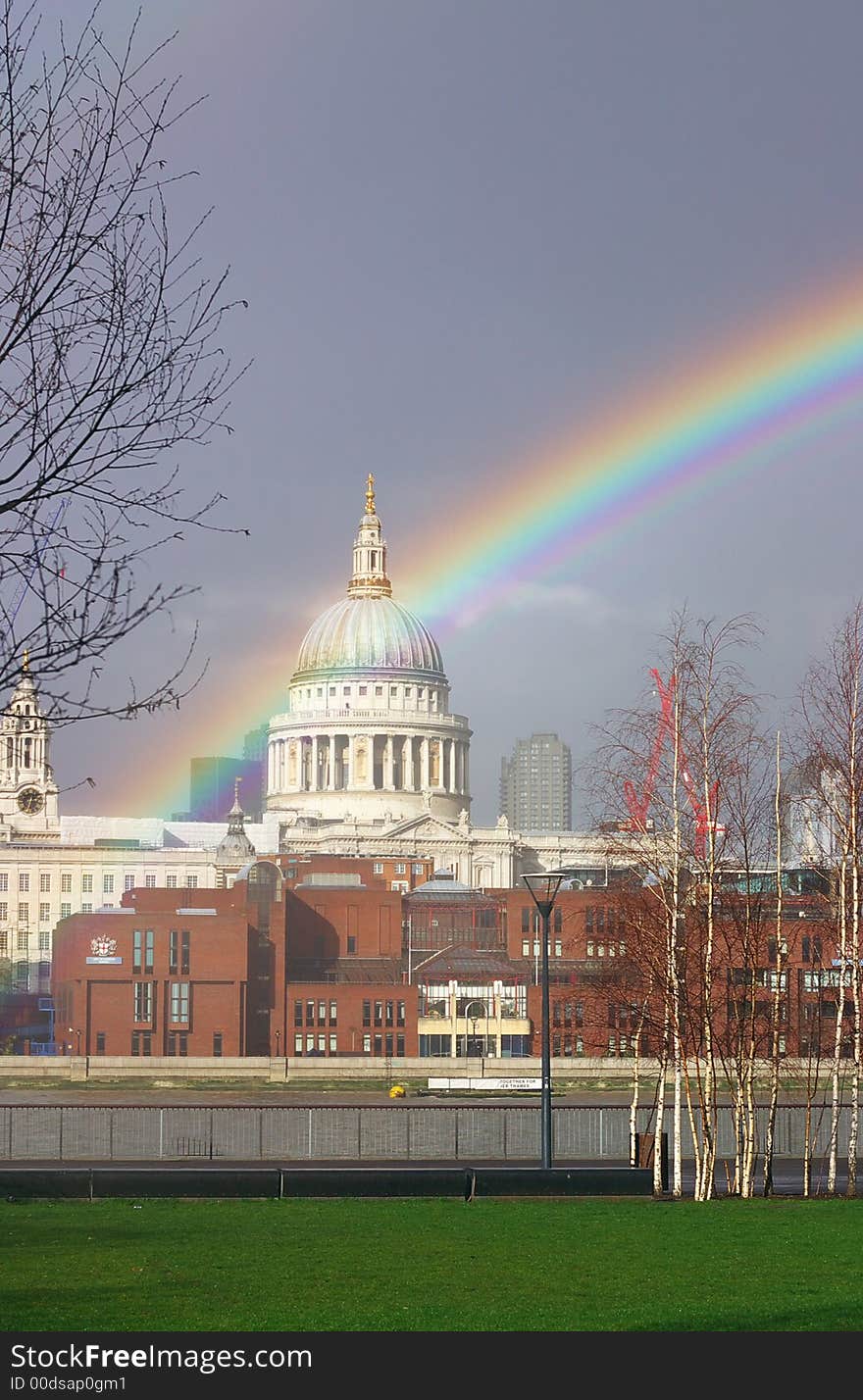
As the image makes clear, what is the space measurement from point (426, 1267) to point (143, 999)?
9031 cm

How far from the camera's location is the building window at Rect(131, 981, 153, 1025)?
109 meters

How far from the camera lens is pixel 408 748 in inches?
7854

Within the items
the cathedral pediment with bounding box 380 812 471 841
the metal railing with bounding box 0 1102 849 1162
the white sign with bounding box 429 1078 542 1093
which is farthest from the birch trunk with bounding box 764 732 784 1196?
the cathedral pediment with bounding box 380 812 471 841

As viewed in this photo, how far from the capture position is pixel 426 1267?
20.7m

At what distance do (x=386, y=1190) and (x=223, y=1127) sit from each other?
59.7 ft

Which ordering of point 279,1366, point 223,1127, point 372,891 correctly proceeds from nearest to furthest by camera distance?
point 279,1366
point 223,1127
point 372,891

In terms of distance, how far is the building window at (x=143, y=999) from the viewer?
109m

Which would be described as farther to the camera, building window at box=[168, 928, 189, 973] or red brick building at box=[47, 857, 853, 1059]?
building window at box=[168, 928, 189, 973]

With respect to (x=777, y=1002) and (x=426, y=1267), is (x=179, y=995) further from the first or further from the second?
(x=426, y=1267)

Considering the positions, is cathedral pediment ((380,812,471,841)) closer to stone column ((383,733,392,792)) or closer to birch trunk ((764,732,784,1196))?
stone column ((383,733,392,792))

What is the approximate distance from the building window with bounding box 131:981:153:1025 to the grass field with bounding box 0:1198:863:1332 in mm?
79705

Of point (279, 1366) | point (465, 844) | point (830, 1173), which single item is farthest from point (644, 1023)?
point (465, 844)

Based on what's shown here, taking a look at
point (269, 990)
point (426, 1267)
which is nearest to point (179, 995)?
point (269, 990)

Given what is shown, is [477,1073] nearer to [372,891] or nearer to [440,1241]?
[372,891]
